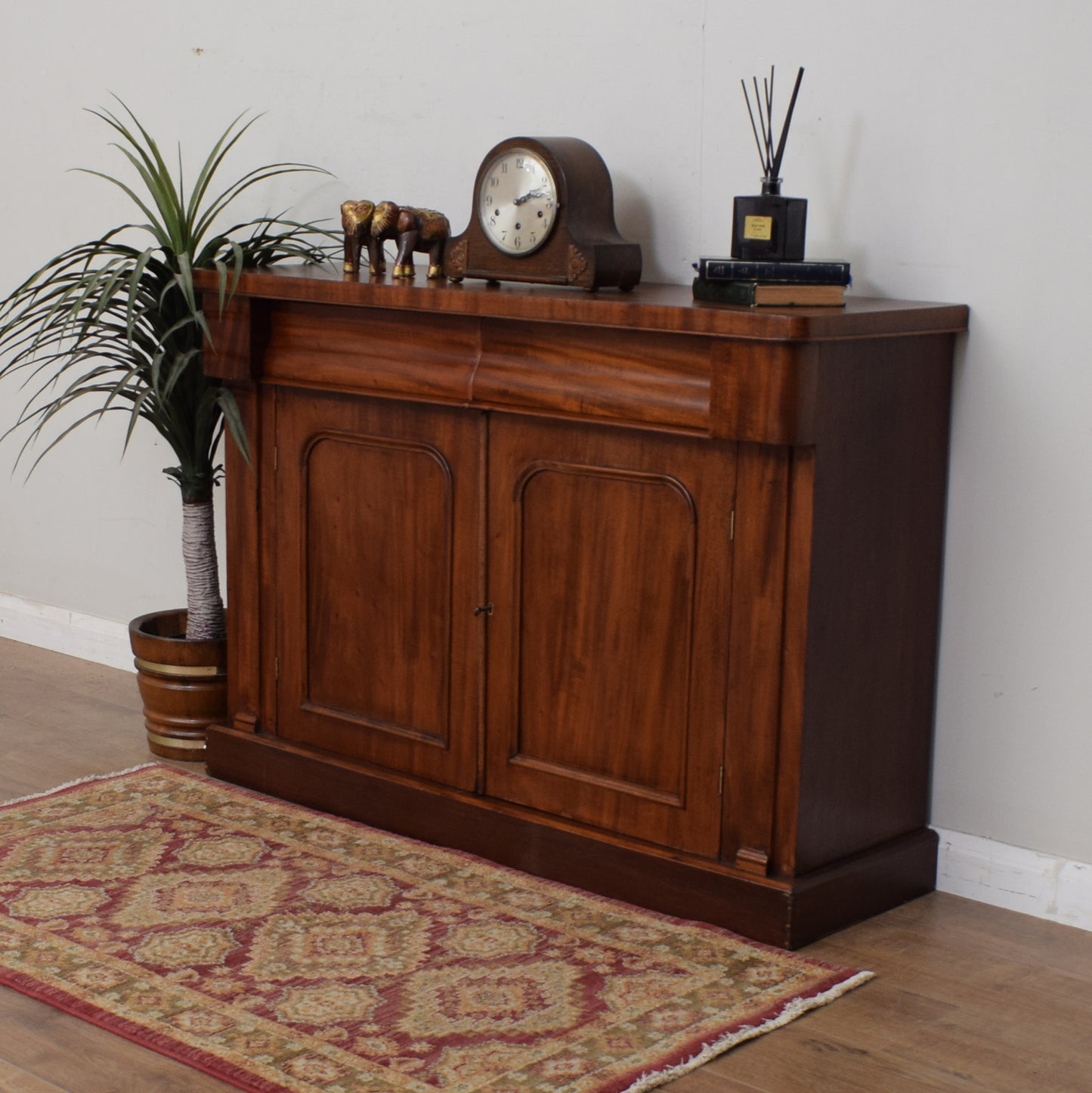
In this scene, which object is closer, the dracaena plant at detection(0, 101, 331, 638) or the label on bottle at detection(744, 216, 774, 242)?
the label on bottle at detection(744, 216, 774, 242)

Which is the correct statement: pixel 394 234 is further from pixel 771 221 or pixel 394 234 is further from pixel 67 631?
pixel 67 631

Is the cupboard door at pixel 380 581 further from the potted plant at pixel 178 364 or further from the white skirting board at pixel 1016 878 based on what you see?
the white skirting board at pixel 1016 878

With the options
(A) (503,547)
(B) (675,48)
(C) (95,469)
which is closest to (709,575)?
(A) (503,547)

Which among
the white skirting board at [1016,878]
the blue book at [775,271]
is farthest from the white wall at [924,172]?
the blue book at [775,271]

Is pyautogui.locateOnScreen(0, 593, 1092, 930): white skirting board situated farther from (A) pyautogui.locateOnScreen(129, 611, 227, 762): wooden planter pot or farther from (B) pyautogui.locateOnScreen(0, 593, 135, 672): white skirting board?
(B) pyautogui.locateOnScreen(0, 593, 135, 672): white skirting board

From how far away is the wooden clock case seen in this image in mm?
2980

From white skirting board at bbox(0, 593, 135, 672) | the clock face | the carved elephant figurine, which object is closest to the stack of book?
the clock face

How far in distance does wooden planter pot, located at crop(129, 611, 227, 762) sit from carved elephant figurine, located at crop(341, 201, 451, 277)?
964 millimetres

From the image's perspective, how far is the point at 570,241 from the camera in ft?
9.78

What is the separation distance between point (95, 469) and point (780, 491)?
2.52 metres

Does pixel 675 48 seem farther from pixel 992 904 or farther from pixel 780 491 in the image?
pixel 992 904

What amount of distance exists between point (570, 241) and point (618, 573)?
64 cm

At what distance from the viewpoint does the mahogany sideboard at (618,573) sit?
266cm

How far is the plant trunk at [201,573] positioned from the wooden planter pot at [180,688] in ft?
0.20
